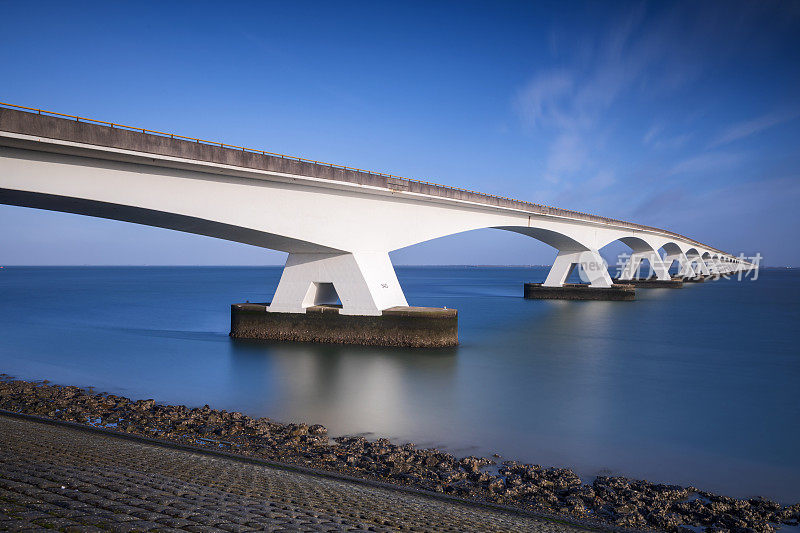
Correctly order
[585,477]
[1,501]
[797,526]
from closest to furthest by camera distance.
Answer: [1,501]
[797,526]
[585,477]

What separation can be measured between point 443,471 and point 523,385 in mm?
7972

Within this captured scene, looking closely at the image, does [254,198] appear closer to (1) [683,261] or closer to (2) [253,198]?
(2) [253,198]

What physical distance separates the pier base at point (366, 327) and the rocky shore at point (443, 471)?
28.6ft

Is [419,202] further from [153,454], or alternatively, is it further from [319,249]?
[153,454]

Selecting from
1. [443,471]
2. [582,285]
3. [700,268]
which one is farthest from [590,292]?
[700,268]

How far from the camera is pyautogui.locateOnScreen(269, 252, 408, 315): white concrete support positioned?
65.7 feet

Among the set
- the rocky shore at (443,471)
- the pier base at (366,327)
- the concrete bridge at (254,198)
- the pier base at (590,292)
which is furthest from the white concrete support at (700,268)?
the rocky shore at (443,471)

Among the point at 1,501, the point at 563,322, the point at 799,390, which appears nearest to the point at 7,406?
the point at 1,501

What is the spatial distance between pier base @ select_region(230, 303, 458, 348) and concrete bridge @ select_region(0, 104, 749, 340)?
433mm

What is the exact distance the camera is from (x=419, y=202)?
77.2ft

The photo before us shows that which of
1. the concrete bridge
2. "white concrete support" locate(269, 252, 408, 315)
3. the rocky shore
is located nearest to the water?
the rocky shore

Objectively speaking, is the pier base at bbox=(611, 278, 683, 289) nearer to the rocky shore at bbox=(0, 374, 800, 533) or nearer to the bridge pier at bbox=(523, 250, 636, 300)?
the bridge pier at bbox=(523, 250, 636, 300)

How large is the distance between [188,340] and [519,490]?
794 inches

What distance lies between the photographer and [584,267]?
47.1 metres
